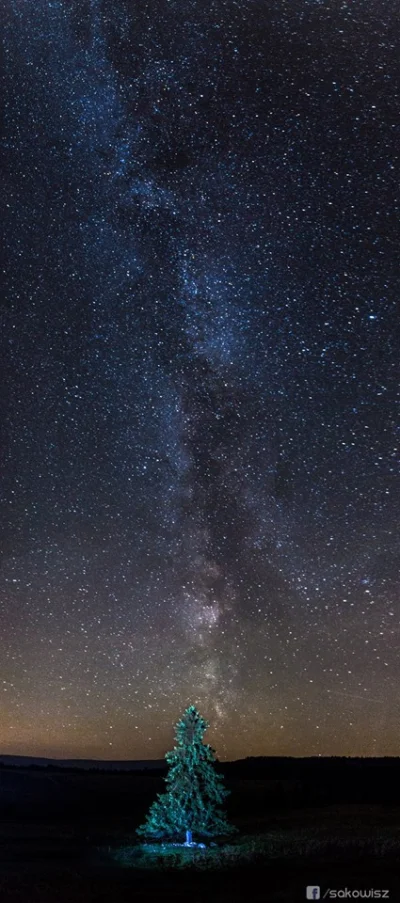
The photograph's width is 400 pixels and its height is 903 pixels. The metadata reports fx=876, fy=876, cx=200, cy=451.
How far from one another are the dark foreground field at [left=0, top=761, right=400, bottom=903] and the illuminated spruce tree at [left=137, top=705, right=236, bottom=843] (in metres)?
0.93

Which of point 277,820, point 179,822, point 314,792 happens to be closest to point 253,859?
point 179,822

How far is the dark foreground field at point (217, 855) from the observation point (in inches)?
646

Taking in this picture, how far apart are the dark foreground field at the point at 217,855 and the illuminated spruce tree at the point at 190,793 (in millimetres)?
925

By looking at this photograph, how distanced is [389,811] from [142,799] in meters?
19.3

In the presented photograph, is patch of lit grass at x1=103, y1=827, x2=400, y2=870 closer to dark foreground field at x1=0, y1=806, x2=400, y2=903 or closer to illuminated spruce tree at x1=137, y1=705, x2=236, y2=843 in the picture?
dark foreground field at x1=0, y1=806, x2=400, y2=903

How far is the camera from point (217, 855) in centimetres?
2155

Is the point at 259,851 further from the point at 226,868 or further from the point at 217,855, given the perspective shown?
the point at 226,868

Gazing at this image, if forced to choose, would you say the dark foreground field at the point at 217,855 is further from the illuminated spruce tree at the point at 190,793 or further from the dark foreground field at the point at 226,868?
the illuminated spruce tree at the point at 190,793

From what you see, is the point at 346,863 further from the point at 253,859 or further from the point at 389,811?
the point at 389,811

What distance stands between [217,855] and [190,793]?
3144mm

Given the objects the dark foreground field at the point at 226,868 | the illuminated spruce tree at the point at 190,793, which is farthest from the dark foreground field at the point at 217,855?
the illuminated spruce tree at the point at 190,793

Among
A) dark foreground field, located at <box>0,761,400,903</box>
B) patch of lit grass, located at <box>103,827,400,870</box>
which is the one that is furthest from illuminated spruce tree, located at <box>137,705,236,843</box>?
dark foreground field, located at <box>0,761,400,903</box>

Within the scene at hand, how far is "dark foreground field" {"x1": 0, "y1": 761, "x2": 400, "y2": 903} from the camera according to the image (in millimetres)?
16406

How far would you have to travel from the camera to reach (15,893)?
1633 centimetres
